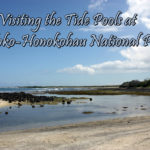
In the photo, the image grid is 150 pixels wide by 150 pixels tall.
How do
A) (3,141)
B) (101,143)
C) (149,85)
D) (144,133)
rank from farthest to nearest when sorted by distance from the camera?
(149,85) < (144,133) < (3,141) < (101,143)

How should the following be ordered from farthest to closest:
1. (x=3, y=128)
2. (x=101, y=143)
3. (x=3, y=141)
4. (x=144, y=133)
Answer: (x=3, y=128), (x=144, y=133), (x=3, y=141), (x=101, y=143)

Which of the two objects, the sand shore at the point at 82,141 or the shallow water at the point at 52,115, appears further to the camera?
the shallow water at the point at 52,115

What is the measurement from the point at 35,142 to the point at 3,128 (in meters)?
8.62

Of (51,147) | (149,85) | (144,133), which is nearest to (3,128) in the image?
(51,147)

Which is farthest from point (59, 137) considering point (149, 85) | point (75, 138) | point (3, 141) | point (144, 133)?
point (149, 85)

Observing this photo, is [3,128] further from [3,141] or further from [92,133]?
[92,133]

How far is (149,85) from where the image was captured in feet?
417

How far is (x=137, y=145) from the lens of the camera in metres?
14.0

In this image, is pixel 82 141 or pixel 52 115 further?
pixel 52 115

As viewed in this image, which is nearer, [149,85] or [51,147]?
[51,147]

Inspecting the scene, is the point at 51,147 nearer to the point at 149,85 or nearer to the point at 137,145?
the point at 137,145

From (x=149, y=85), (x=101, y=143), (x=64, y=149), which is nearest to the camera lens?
(x=64, y=149)

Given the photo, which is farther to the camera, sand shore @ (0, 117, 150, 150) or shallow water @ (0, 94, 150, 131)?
shallow water @ (0, 94, 150, 131)

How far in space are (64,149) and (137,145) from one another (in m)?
4.32
